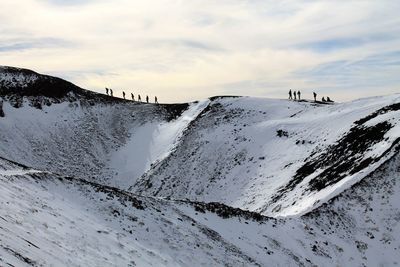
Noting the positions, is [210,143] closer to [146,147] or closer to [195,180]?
[195,180]

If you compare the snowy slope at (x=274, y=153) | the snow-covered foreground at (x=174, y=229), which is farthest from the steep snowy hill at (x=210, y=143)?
the snow-covered foreground at (x=174, y=229)

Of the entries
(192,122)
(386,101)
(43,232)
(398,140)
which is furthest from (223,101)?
(43,232)

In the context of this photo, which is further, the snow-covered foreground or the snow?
the snow

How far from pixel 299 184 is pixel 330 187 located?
4020 mm

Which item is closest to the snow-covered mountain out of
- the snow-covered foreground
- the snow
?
the snow-covered foreground

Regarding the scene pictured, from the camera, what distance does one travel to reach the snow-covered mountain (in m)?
15.5

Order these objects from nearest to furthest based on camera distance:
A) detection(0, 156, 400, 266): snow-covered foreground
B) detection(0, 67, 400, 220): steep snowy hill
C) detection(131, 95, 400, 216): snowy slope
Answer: detection(0, 156, 400, 266): snow-covered foreground, detection(131, 95, 400, 216): snowy slope, detection(0, 67, 400, 220): steep snowy hill

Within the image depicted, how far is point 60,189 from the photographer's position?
18562 millimetres

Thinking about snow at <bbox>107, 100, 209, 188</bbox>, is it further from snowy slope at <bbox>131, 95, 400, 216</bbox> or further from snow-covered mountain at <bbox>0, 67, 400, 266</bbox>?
snowy slope at <bbox>131, 95, 400, 216</bbox>

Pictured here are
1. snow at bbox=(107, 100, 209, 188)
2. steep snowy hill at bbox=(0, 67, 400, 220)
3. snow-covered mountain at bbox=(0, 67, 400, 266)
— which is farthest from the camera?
snow at bbox=(107, 100, 209, 188)

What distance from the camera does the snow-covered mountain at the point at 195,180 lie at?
609 inches

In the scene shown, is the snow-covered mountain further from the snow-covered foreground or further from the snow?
the snow

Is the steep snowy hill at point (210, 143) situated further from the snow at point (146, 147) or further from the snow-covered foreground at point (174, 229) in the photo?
the snow-covered foreground at point (174, 229)

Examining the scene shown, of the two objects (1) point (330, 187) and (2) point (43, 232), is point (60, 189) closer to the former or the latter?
(2) point (43, 232)
